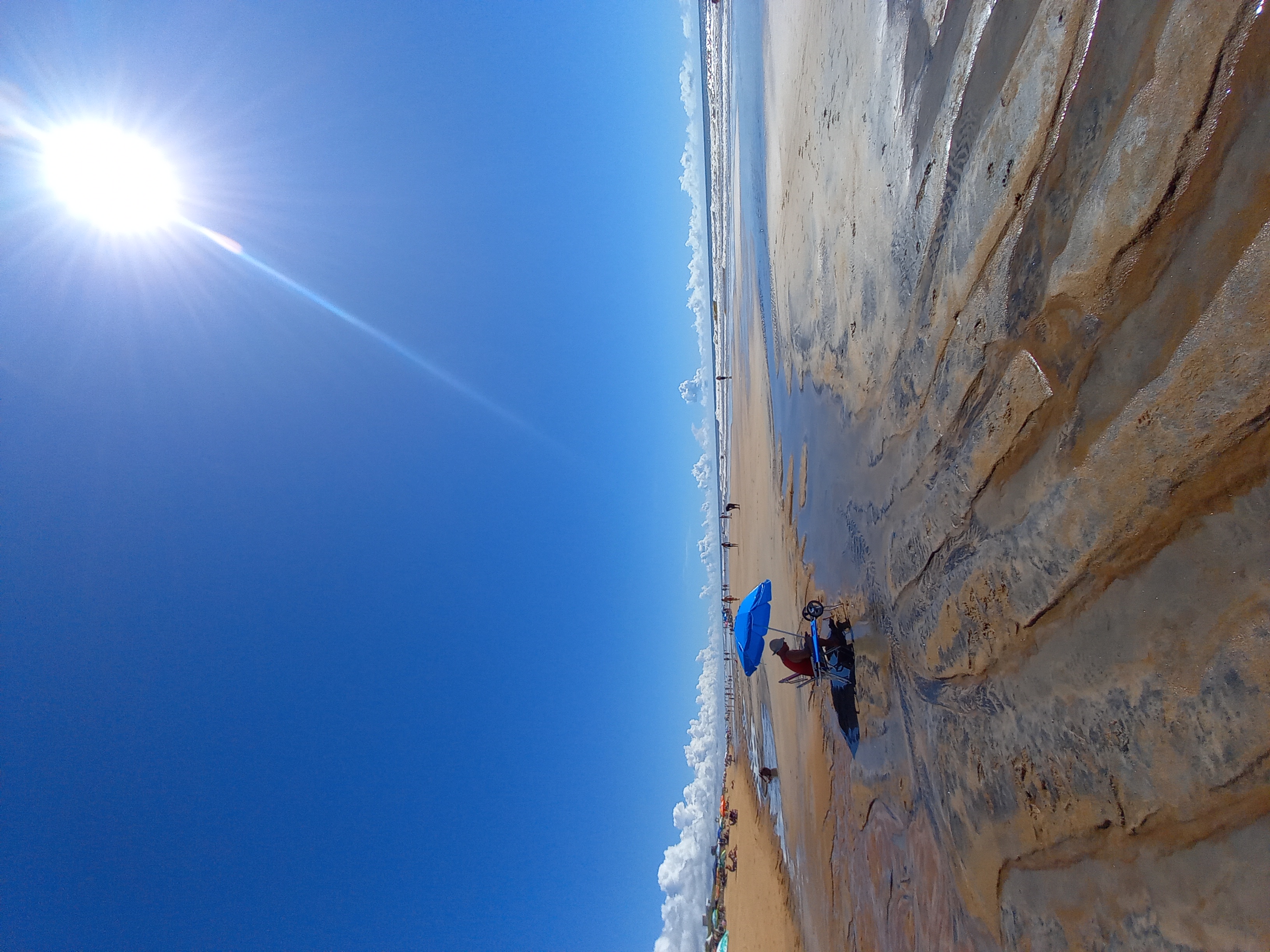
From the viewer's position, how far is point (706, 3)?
19047 millimetres

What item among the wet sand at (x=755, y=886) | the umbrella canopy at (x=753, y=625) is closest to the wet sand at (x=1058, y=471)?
the umbrella canopy at (x=753, y=625)

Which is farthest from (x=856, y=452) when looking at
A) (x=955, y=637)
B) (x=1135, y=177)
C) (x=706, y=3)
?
(x=706, y=3)

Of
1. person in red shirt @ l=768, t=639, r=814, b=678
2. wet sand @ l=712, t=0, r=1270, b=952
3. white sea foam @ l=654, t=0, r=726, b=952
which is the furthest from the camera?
white sea foam @ l=654, t=0, r=726, b=952

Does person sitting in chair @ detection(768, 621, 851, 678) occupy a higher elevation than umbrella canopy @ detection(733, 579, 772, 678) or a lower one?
lower

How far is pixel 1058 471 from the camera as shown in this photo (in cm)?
220

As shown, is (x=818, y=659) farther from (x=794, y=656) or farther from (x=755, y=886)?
(x=755, y=886)

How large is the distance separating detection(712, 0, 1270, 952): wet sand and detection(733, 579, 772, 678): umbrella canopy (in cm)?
73

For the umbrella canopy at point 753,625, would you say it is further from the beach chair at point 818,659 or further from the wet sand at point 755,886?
the wet sand at point 755,886

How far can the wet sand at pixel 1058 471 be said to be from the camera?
158 centimetres

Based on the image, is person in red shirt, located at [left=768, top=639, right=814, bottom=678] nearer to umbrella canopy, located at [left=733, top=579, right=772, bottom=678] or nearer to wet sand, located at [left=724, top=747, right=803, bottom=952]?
umbrella canopy, located at [left=733, top=579, right=772, bottom=678]

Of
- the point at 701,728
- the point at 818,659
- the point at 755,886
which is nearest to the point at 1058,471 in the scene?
the point at 818,659

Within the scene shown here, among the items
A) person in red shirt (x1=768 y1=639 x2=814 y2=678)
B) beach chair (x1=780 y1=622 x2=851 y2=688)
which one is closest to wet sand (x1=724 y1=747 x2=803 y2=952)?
person in red shirt (x1=768 y1=639 x2=814 y2=678)

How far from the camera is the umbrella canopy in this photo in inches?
187

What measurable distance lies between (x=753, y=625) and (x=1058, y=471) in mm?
2963
